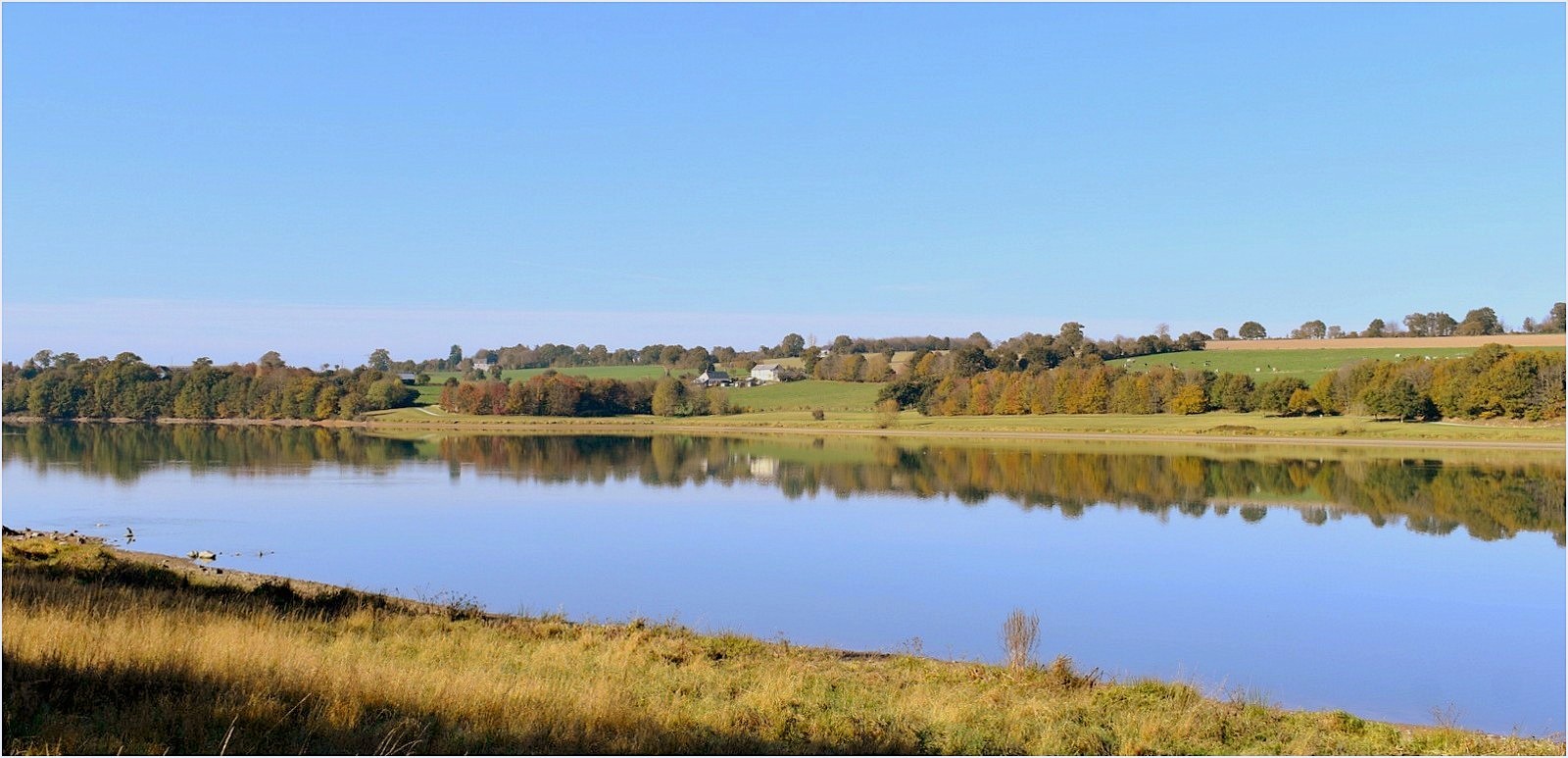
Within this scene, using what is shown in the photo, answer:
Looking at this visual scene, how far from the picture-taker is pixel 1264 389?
76438 millimetres

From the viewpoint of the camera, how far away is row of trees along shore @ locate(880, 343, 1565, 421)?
60.8 metres

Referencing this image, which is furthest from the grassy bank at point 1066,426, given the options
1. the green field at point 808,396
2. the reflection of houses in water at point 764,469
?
the reflection of houses in water at point 764,469

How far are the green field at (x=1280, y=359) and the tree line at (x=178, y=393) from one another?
216 feet

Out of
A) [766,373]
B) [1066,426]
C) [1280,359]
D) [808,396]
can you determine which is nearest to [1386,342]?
[1280,359]

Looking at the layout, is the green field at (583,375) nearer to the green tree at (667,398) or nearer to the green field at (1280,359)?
the green tree at (667,398)

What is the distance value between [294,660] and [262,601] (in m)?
4.82

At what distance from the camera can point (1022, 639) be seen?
1060 cm

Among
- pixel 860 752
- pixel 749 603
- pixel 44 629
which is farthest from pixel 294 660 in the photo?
pixel 749 603

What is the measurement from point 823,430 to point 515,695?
2962 inches

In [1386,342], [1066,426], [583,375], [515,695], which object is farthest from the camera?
[583,375]

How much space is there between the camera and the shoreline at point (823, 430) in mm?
58347

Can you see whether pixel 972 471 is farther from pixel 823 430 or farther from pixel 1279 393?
pixel 1279 393

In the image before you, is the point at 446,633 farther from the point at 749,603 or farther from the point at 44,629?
the point at 749,603

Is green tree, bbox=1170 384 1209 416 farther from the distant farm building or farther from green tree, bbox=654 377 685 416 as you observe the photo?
the distant farm building
